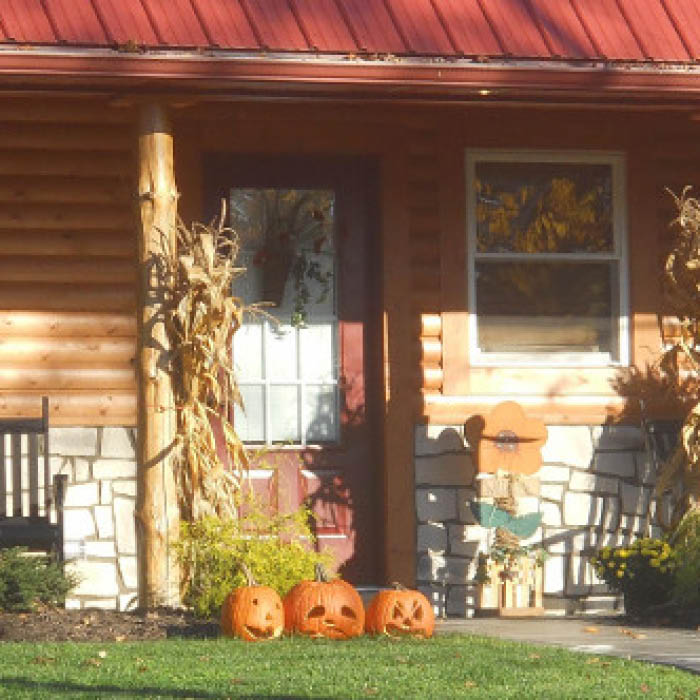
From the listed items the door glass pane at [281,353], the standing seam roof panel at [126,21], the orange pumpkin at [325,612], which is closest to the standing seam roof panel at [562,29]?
Answer: the standing seam roof panel at [126,21]

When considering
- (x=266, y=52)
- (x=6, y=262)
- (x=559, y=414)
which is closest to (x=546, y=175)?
(x=559, y=414)

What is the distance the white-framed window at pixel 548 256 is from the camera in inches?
512

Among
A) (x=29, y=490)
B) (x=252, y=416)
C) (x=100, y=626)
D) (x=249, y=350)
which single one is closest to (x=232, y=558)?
(x=100, y=626)

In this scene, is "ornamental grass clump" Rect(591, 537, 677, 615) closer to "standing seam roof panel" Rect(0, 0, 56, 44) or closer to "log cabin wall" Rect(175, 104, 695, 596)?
"log cabin wall" Rect(175, 104, 695, 596)

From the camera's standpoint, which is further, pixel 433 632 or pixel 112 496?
pixel 112 496

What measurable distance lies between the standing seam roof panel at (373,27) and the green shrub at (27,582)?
11.4 ft

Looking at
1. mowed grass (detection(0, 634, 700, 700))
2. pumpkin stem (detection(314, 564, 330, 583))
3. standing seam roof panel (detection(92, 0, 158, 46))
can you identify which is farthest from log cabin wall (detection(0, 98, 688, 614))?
mowed grass (detection(0, 634, 700, 700))

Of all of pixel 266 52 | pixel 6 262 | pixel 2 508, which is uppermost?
pixel 266 52

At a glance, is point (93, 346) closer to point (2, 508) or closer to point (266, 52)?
point (2, 508)

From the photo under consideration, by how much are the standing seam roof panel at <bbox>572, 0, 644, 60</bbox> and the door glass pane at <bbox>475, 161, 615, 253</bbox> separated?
1432 millimetres

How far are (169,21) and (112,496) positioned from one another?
116 inches

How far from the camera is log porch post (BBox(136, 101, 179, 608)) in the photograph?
11391 millimetres

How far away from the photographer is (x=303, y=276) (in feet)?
42.8

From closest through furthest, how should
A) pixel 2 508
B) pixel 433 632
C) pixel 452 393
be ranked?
pixel 433 632 → pixel 2 508 → pixel 452 393
